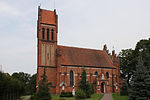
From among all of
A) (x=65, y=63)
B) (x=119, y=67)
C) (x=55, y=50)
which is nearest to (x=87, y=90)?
(x=65, y=63)

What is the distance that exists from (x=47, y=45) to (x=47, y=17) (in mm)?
8486

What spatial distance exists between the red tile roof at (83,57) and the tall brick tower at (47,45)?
2.85 metres

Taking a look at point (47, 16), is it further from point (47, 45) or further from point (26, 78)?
point (26, 78)

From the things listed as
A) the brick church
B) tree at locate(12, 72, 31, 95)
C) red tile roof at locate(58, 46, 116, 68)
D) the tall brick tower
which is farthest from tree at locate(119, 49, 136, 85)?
tree at locate(12, 72, 31, 95)

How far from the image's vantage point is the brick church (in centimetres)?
5031

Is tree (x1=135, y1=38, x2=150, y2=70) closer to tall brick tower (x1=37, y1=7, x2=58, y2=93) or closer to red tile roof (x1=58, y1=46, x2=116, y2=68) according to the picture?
red tile roof (x1=58, y1=46, x2=116, y2=68)

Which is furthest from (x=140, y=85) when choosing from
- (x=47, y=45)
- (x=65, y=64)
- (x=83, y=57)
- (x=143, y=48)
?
(x=83, y=57)

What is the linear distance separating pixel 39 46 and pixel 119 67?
26.2 m

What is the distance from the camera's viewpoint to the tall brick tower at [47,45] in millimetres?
50344

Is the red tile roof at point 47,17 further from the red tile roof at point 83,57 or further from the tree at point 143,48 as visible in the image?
the tree at point 143,48

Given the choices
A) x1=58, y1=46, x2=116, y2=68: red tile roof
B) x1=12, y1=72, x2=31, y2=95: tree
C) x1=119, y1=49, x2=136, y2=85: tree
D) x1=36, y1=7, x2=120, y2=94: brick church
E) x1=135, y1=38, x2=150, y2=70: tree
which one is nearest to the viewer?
x1=135, y1=38, x2=150, y2=70: tree

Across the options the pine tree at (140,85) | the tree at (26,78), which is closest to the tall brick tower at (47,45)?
the tree at (26,78)

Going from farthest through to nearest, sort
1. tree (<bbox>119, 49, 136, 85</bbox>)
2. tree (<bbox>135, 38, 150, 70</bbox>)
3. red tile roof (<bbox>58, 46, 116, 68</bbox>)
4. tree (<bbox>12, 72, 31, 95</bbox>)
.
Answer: tree (<bbox>12, 72, 31, 95</bbox>) < tree (<bbox>119, 49, 136, 85</bbox>) < red tile roof (<bbox>58, 46, 116, 68</bbox>) < tree (<bbox>135, 38, 150, 70</bbox>)

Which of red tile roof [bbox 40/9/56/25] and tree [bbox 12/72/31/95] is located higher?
red tile roof [bbox 40/9/56/25]
